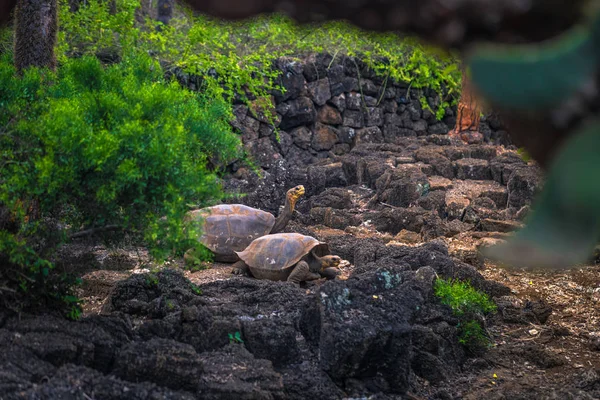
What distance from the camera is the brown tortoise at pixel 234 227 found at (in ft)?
26.7

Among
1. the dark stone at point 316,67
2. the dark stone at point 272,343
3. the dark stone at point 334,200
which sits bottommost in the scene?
the dark stone at point 334,200

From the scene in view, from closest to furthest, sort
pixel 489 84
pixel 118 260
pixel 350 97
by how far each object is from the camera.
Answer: pixel 489 84 → pixel 118 260 → pixel 350 97

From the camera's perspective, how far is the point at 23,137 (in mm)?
4219

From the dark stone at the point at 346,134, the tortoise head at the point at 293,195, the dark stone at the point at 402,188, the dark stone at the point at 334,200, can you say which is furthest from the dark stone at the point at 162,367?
the dark stone at the point at 346,134

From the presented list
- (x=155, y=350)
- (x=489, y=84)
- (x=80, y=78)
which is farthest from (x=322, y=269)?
(x=489, y=84)

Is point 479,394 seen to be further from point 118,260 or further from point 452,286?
point 118,260

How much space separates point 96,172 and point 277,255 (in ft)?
11.1

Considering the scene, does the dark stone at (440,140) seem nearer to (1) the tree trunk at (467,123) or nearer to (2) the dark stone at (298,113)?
(1) the tree trunk at (467,123)

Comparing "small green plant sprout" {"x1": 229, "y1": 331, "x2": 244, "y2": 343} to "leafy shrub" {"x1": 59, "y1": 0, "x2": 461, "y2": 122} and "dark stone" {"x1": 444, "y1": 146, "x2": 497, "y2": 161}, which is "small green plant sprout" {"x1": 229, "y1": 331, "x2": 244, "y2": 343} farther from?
"dark stone" {"x1": 444, "y1": 146, "x2": 497, "y2": 161}

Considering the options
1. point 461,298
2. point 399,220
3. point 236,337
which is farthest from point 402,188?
point 236,337

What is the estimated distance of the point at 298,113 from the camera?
48.9 ft

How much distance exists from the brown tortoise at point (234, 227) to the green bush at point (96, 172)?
10.7 ft

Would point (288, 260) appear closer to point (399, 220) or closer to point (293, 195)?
point (293, 195)

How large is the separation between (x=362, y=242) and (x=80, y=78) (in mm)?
3982
